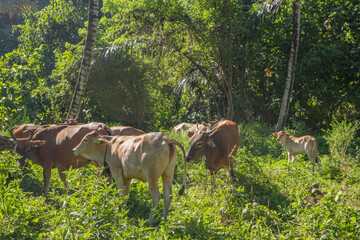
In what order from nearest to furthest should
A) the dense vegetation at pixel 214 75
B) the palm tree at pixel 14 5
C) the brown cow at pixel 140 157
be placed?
the brown cow at pixel 140 157 < the dense vegetation at pixel 214 75 < the palm tree at pixel 14 5

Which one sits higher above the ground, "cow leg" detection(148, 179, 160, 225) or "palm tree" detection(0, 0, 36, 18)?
"palm tree" detection(0, 0, 36, 18)

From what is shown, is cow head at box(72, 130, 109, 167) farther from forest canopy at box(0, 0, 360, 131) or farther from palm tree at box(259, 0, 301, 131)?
palm tree at box(259, 0, 301, 131)

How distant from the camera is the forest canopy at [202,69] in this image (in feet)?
49.0

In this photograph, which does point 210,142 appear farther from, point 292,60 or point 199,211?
point 292,60

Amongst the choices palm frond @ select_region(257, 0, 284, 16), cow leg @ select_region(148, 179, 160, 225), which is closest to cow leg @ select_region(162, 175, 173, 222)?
cow leg @ select_region(148, 179, 160, 225)

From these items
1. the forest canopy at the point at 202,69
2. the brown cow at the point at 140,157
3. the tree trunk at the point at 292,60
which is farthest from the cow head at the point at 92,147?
the tree trunk at the point at 292,60

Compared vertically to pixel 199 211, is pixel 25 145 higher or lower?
higher

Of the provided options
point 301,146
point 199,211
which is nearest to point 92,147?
point 199,211

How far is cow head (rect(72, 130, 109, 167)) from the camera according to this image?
789 centimetres

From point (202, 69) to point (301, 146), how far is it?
6983 mm

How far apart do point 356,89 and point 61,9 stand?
45.6ft

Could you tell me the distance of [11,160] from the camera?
7.16m

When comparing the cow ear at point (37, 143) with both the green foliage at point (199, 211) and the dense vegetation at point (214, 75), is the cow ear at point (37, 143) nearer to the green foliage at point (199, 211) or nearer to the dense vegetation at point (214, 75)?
the green foliage at point (199, 211)

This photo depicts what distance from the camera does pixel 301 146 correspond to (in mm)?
11031
